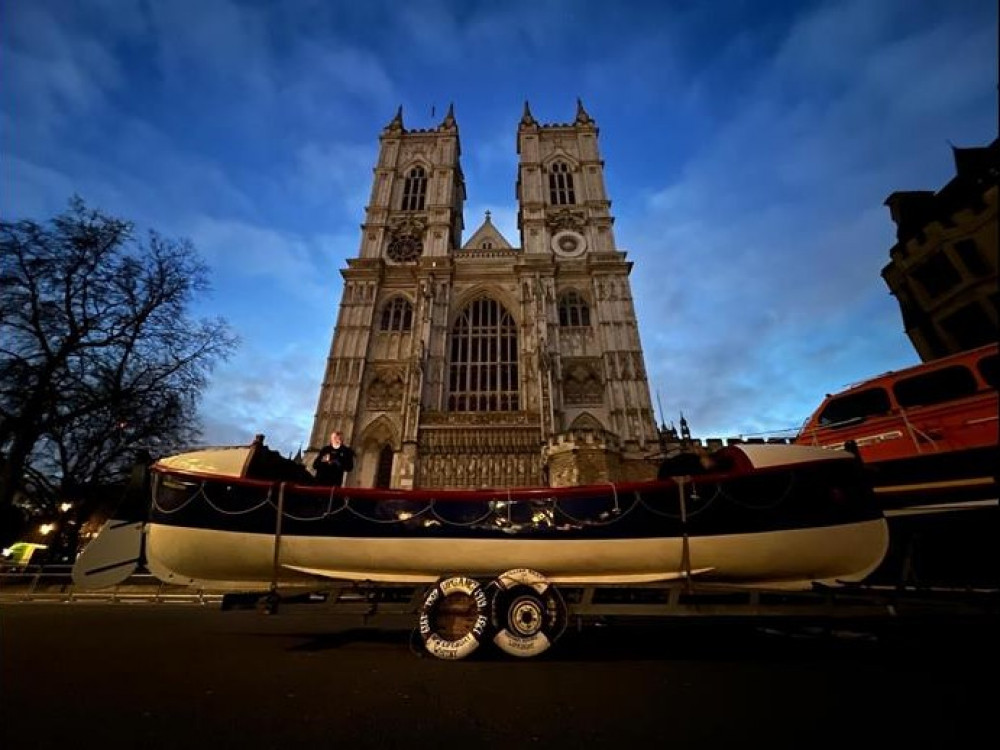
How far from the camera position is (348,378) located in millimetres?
23578

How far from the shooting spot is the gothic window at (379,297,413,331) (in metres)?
26.6

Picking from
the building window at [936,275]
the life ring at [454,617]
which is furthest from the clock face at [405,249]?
the building window at [936,275]

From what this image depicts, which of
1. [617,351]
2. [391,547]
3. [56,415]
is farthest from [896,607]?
[617,351]

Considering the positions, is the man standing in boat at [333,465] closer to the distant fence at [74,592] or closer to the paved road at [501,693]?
the paved road at [501,693]

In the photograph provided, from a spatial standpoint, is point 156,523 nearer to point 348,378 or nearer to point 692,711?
point 692,711

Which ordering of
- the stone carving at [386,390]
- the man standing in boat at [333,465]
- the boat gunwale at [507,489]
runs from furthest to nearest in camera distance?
the stone carving at [386,390]
the man standing in boat at [333,465]
the boat gunwale at [507,489]

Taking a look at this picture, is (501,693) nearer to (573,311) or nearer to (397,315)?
(573,311)

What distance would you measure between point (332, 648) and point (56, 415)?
41.6 ft

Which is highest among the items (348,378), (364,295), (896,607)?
(364,295)

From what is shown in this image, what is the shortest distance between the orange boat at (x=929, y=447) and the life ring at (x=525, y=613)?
375 centimetres

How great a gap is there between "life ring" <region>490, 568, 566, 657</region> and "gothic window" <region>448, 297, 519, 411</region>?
19331mm

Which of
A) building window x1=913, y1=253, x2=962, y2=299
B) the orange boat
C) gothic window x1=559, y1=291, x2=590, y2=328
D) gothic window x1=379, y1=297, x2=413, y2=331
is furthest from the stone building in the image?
gothic window x1=379, y1=297, x2=413, y2=331

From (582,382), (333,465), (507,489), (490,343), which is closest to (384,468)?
(490,343)

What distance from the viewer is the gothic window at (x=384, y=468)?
69.6 feet
